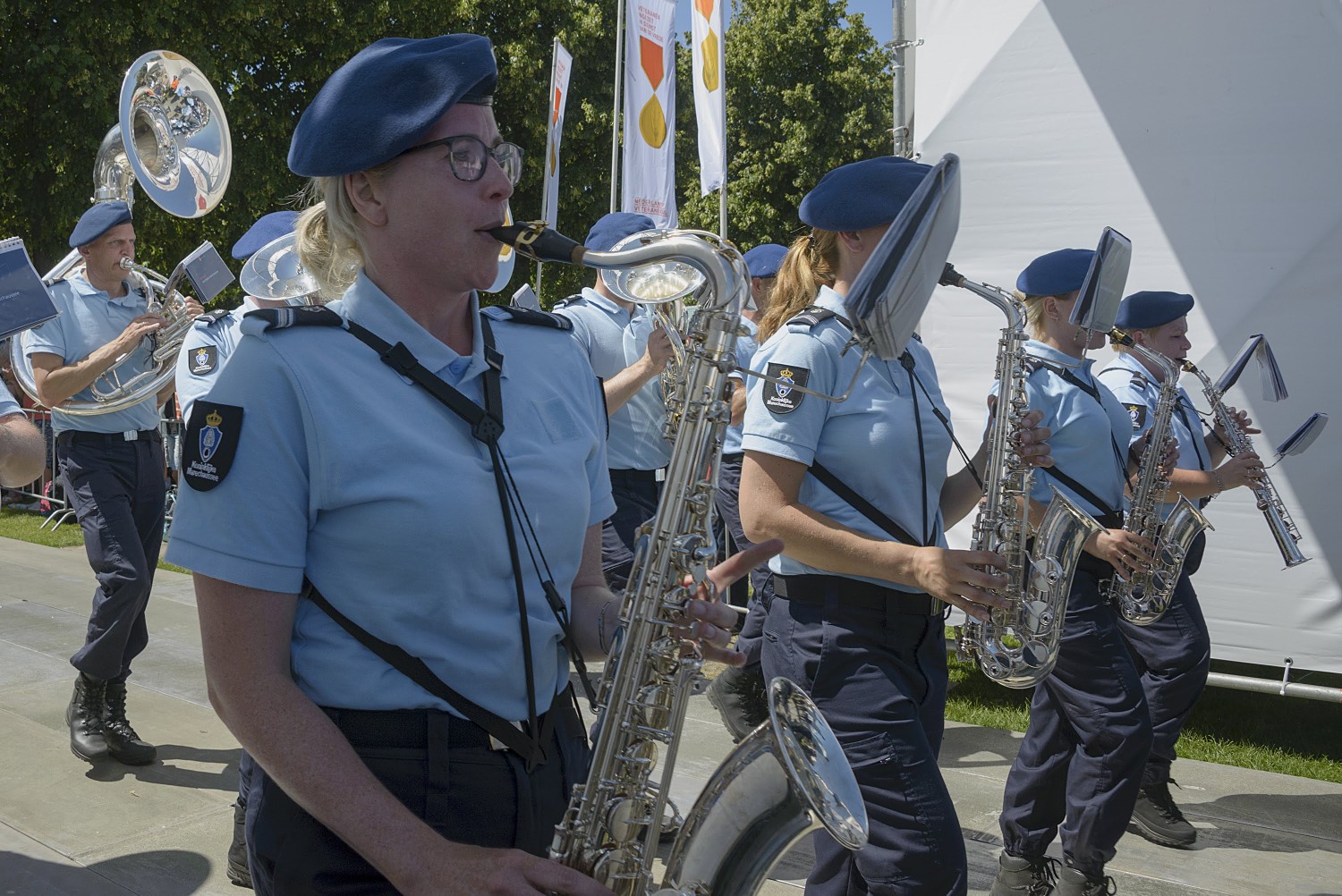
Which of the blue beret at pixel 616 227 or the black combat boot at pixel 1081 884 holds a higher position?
the blue beret at pixel 616 227

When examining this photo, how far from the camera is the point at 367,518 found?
63.8 inches

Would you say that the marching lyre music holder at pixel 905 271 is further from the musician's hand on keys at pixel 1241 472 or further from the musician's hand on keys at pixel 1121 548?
the musician's hand on keys at pixel 1241 472

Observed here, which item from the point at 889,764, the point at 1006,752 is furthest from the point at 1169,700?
the point at 889,764

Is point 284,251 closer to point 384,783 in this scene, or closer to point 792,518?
point 792,518

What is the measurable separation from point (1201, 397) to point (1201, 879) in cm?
295

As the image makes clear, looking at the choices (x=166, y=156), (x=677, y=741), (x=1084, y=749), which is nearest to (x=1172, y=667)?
(x=1084, y=749)

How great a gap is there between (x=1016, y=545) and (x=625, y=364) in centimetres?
270

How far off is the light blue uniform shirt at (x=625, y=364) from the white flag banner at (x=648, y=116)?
2.74 m

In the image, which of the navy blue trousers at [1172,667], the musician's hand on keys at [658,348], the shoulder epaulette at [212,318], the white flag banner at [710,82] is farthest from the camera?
the white flag banner at [710,82]

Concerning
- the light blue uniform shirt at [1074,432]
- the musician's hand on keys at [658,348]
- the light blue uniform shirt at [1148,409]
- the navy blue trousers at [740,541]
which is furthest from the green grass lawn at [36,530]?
the light blue uniform shirt at [1074,432]

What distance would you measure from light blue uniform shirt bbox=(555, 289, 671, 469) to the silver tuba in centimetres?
185

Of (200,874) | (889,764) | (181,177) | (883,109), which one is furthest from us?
(883,109)

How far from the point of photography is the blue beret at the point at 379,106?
67.1 inches

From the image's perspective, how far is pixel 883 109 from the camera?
26516mm
